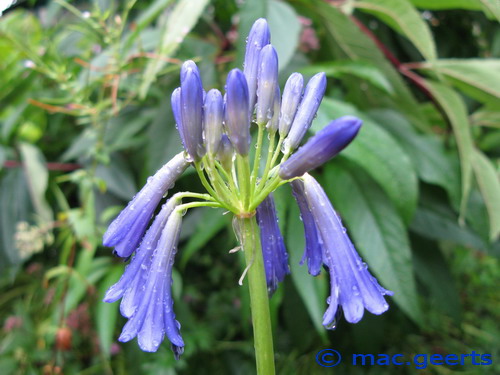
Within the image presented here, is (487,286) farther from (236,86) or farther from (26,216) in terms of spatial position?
(236,86)

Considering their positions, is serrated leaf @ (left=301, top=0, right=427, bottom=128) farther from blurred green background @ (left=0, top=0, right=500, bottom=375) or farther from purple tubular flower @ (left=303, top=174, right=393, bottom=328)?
purple tubular flower @ (left=303, top=174, right=393, bottom=328)

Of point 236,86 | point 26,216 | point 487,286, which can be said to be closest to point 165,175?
point 236,86

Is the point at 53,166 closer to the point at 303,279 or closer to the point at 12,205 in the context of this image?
the point at 12,205

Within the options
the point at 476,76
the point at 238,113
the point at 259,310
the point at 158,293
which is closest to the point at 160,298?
the point at 158,293

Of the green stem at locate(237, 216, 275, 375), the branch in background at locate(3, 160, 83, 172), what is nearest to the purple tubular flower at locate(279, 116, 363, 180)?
the green stem at locate(237, 216, 275, 375)
